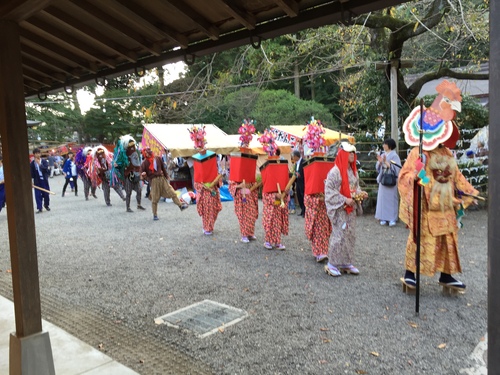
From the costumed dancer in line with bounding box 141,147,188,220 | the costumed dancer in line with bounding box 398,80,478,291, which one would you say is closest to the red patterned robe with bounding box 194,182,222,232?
the costumed dancer in line with bounding box 141,147,188,220

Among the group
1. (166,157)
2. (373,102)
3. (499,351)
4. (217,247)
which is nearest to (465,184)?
(499,351)

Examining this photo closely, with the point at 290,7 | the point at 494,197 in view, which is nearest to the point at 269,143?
the point at 290,7

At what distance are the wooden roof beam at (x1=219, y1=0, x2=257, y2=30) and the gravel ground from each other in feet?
8.45

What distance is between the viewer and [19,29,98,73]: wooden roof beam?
3.20m

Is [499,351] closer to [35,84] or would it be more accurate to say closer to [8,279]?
[35,84]

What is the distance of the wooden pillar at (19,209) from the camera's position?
2.55m

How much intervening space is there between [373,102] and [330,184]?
23.8 ft

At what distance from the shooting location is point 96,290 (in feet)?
17.5

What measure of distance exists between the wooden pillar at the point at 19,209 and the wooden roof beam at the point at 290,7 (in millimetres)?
1708

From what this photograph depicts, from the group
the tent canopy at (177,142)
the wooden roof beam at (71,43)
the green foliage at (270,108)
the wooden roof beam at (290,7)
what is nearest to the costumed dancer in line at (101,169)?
the tent canopy at (177,142)

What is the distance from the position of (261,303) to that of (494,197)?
3.76 m

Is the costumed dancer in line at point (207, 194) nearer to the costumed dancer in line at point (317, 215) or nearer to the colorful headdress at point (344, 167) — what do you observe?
the costumed dancer in line at point (317, 215)

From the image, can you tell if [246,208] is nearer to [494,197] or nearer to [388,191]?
[388,191]

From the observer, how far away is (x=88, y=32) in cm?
298
